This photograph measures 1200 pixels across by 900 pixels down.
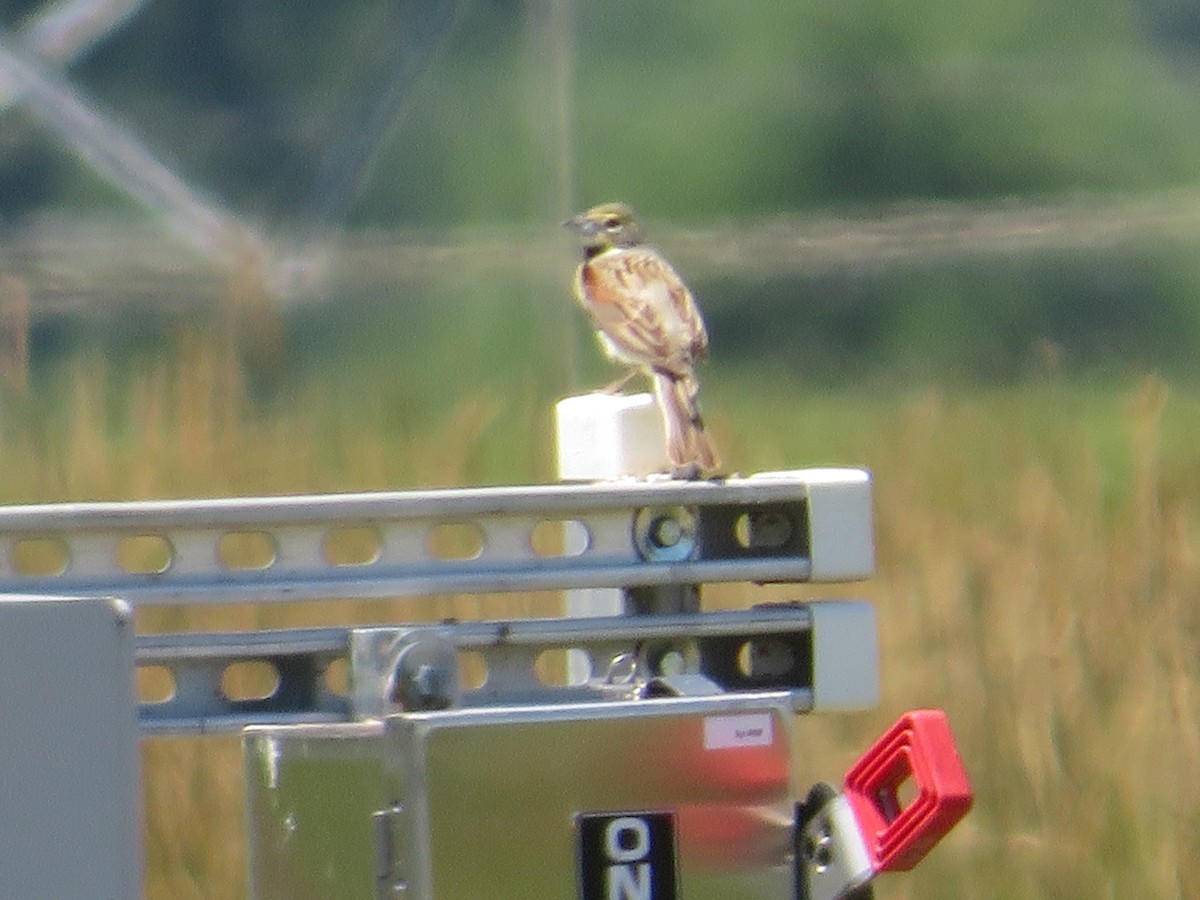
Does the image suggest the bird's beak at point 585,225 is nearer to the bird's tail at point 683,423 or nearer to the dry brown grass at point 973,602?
the dry brown grass at point 973,602

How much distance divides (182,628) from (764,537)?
2.17 metres

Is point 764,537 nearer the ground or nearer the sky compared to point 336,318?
nearer the ground

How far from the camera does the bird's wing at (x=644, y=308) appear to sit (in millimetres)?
4301

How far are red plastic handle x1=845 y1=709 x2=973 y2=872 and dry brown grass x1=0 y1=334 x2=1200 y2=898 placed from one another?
225 cm

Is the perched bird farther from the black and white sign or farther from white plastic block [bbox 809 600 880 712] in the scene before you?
the black and white sign

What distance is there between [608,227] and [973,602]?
1272 millimetres

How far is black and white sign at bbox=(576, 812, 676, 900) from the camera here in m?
2.09

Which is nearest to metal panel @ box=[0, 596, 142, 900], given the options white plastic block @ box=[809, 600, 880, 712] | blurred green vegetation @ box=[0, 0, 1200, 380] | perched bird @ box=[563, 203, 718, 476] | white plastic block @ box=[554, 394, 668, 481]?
white plastic block @ box=[809, 600, 880, 712]

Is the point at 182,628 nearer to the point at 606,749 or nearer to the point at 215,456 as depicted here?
the point at 215,456

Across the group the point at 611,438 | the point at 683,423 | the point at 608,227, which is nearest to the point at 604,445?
the point at 611,438

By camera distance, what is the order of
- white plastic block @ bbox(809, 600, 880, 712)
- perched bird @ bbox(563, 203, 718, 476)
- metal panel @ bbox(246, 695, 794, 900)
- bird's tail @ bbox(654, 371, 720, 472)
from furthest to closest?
perched bird @ bbox(563, 203, 718, 476) < bird's tail @ bbox(654, 371, 720, 472) < white plastic block @ bbox(809, 600, 880, 712) < metal panel @ bbox(246, 695, 794, 900)

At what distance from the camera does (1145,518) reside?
4.89 m

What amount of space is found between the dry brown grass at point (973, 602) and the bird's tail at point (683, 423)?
601mm

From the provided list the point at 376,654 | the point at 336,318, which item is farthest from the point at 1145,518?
the point at 336,318
